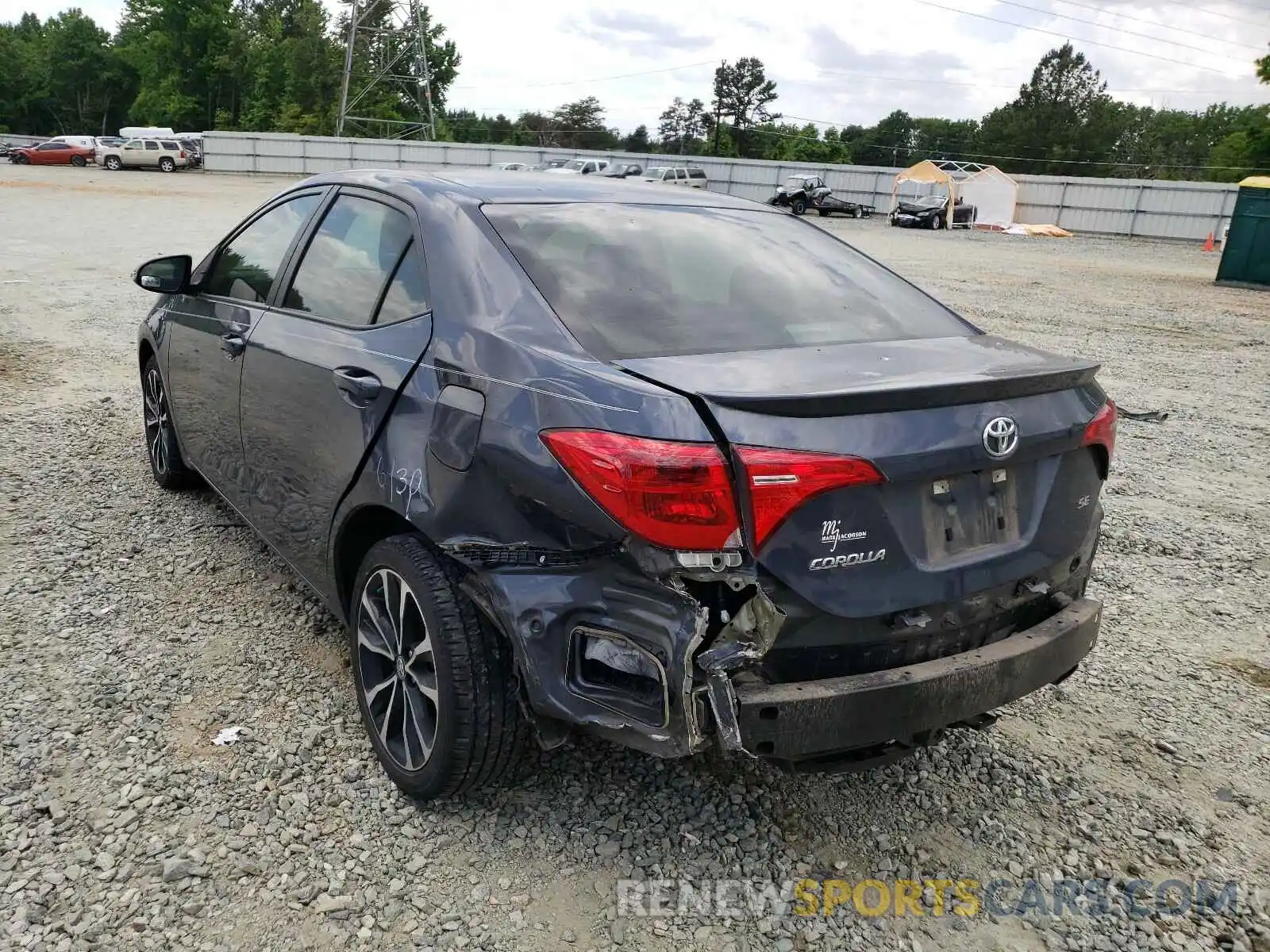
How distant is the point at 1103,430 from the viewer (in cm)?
272

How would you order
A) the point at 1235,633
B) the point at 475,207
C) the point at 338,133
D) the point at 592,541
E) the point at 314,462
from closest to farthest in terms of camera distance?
the point at 592,541, the point at 475,207, the point at 314,462, the point at 1235,633, the point at 338,133

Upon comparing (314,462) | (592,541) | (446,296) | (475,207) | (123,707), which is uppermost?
(475,207)

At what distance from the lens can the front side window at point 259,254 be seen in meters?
3.75

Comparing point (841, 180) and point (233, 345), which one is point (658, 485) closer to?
point (233, 345)

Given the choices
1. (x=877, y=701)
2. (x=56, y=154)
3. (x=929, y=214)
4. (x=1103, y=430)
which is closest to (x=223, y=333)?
(x=877, y=701)

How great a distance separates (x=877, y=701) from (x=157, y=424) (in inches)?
168

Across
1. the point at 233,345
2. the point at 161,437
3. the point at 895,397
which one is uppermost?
the point at 895,397

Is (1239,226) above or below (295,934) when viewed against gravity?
above

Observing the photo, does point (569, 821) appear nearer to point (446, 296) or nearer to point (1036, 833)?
point (1036, 833)

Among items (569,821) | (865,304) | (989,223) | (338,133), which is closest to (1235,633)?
(865,304)

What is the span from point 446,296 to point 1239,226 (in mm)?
20569

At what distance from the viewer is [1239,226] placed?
18.9 meters

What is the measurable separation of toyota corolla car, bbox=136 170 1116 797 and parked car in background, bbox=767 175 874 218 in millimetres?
35969

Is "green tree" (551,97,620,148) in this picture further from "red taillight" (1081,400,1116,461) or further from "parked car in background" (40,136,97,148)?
"red taillight" (1081,400,1116,461)
